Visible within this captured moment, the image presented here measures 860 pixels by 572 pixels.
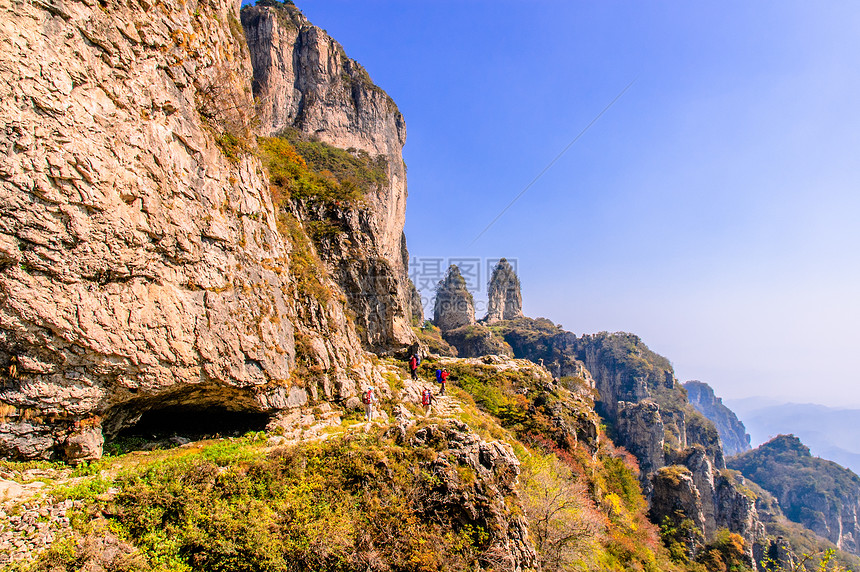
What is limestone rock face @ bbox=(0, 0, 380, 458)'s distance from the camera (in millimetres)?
8031

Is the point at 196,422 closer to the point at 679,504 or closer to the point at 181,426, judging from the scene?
the point at 181,426

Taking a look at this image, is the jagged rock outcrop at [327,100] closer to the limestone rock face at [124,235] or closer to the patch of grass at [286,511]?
the limestone rock face at [124,235]

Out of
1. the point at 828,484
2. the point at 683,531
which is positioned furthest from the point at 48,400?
the point at 828,484

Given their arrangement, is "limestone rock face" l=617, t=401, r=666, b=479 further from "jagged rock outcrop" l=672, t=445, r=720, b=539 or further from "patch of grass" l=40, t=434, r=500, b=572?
"patch of grass" l=40, t=434, r=500, b=572

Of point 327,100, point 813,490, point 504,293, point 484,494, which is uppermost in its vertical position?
point 327,100

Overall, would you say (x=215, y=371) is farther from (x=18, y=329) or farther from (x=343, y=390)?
(x=343, y=390)

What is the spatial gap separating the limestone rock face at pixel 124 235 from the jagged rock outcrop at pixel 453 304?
8126cm

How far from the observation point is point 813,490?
10225 cm

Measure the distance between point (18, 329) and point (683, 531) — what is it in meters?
46.0

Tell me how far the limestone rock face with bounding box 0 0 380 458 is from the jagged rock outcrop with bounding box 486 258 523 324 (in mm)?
105696

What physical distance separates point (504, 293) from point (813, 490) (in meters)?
101

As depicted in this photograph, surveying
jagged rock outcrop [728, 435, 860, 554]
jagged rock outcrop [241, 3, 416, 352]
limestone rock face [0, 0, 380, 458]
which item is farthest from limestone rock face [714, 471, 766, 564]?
jagged rock outcrop [728, 435, 860, 554]

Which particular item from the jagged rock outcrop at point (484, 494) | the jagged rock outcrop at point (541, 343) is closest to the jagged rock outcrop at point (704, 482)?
the jagged rock outcrop at point (541, 343)

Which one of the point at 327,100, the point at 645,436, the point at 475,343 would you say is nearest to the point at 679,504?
the point at 645,436
